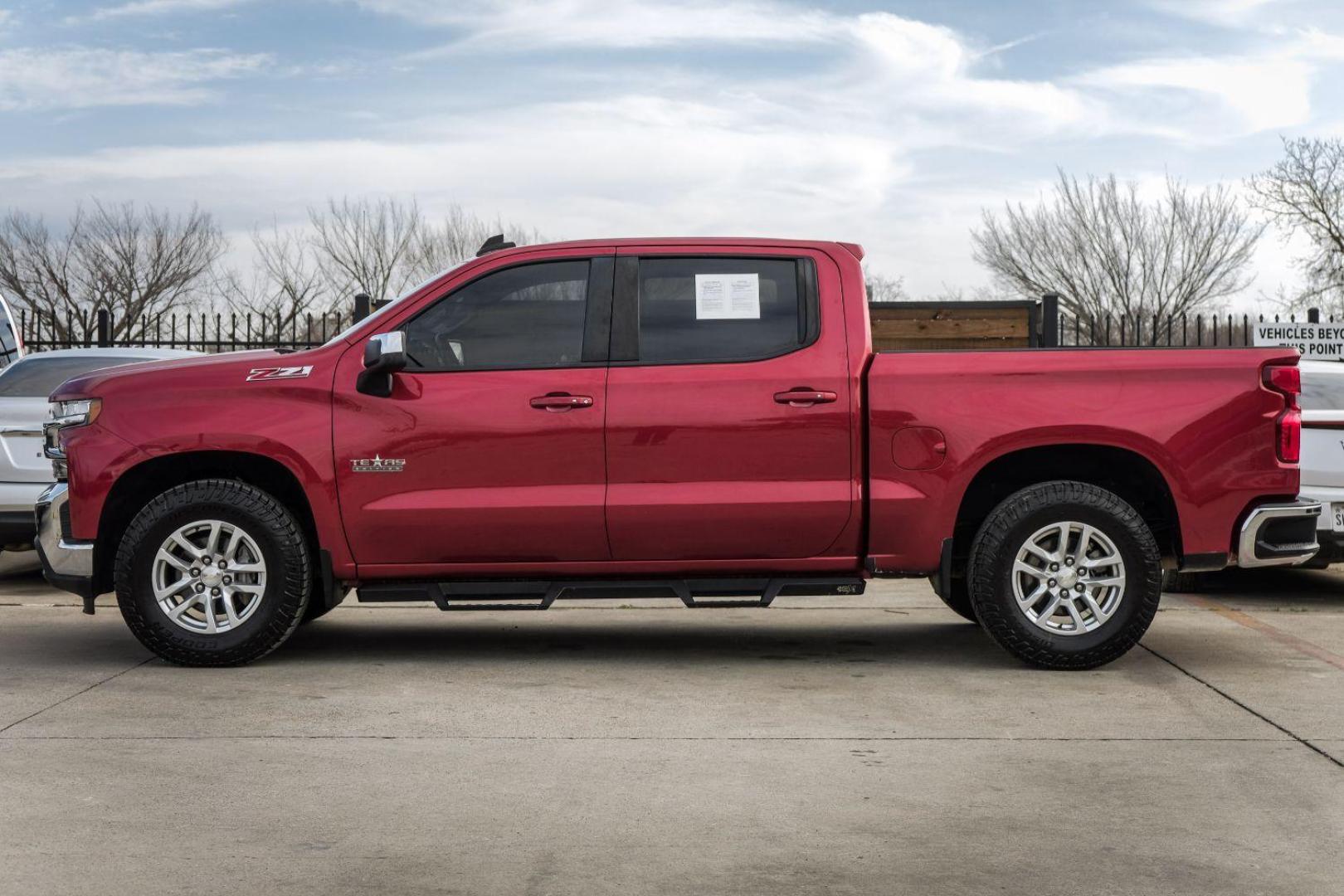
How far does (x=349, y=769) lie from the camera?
17.4ft

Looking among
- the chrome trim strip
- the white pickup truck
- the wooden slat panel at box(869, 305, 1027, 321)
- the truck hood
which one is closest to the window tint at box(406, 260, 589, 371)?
the truck hood

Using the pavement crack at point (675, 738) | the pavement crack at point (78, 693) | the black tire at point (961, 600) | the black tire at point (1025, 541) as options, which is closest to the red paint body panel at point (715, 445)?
the black tire at point (1025, 541)

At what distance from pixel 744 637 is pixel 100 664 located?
3279mm

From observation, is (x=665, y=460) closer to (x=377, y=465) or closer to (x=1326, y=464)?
(x=377, y=465)

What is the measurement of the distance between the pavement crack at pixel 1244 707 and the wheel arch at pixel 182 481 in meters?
4.07

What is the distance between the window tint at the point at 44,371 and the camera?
10.7 metres

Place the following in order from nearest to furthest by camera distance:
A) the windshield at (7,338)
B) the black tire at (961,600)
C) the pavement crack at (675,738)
→ the pavement crack at (675,738) < the black tire at (961,600) < the windshield at (7,338)

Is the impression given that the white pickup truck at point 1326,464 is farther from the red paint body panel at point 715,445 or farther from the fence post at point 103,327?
the fence post at point 103,327

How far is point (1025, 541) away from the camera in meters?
7.08

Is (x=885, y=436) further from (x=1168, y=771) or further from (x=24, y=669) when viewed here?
(x=24, y=669)

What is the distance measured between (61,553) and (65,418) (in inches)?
26.3

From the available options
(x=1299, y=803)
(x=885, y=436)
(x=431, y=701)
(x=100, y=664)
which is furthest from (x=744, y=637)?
(x=1299, y=803)

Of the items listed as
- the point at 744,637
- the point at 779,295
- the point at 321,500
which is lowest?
the point at 744,637

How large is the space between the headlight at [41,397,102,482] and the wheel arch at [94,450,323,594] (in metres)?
0.32
